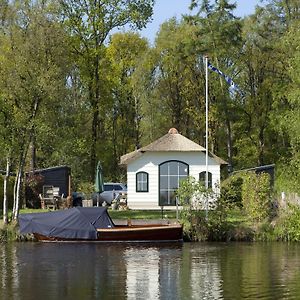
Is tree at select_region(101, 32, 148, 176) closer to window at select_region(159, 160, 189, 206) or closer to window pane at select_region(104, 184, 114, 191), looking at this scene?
window pane at select_region(104, 184, 114, 191)

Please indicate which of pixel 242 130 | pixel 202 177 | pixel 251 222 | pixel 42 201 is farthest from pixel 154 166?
pixel 242 130

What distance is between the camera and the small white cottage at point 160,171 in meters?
42.8

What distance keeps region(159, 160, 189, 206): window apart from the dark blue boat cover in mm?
11143

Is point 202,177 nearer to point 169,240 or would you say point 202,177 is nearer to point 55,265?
point 169,240

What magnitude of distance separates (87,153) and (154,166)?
39.6 ft

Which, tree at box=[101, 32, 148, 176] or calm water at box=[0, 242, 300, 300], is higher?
tree at box=[101, 32, 148, 176]

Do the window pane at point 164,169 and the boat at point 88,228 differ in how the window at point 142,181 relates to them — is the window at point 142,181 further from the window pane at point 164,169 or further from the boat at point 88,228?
the boat at point 88,228

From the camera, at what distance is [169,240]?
31.7m

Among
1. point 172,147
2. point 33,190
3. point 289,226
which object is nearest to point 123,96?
point 172,147

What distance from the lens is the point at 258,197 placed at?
33.0 m

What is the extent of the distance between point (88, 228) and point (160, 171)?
38.5ft

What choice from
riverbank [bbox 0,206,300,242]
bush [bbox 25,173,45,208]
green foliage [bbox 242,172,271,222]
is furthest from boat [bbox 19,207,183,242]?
bush [bbox 25,173,45,208]

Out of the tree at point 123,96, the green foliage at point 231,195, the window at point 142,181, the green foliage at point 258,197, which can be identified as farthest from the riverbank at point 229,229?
the tree at point 123,96

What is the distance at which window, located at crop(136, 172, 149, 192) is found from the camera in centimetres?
4306
